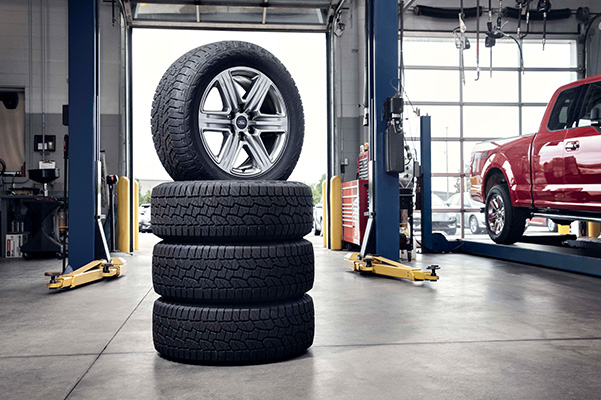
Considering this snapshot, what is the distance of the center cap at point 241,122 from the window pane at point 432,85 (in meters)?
9.55

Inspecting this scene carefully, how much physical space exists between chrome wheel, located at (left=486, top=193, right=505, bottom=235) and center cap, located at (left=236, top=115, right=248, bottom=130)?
4.83m

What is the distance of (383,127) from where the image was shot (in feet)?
18.6

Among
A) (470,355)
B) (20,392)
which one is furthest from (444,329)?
(20,392)

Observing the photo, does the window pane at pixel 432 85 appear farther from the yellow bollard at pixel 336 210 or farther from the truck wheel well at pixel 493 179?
the truck wheel well at pixel 493 179

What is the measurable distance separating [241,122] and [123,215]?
661cm

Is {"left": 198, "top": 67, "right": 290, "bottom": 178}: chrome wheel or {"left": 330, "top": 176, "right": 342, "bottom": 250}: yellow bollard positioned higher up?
{"left": 198, "top": 67, "right": 290, "bottom": 178}: chrome wheel

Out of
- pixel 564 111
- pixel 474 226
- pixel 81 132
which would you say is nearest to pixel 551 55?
pixel 474 226

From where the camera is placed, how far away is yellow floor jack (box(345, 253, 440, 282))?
15.9ft

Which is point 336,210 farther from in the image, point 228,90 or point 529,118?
point 228,90

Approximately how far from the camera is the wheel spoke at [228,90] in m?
2.69

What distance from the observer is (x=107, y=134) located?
9.81 metres

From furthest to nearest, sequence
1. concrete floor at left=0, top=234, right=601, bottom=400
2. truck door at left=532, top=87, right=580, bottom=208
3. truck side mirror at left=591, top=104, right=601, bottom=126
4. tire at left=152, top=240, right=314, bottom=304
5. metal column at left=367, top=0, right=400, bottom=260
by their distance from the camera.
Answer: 1. metal column at left=367, top=0, right=400, bottom=260
2. truck door at left=532, top=87, right=580, bottom=208
3. truck side mirror at left=591, top=104, right=601, bottom=126
4. tire at left=152, top=240, right=314, bottom=304
5. concrete floor at left=0, top=234, right=601, bottom=400

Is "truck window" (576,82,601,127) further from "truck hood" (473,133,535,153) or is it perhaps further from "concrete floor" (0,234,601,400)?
"concrete floor" (0,234,601,400)

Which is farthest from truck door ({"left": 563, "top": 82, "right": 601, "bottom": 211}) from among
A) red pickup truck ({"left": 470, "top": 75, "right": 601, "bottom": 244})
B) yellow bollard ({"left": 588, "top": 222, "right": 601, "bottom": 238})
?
yellow bollard ({"left": 588, "top": 222, "right": 601, "bottom": 238})
